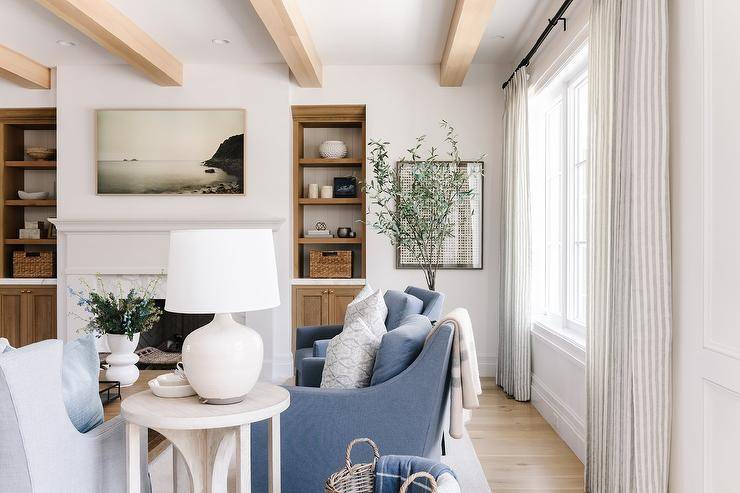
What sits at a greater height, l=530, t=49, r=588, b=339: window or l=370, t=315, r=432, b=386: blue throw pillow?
l=530, t=49, r=588, b=339: window

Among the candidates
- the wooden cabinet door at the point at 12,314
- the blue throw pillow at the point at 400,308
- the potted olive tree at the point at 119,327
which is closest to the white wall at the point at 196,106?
the wooden cabinet door at the point at 12,314

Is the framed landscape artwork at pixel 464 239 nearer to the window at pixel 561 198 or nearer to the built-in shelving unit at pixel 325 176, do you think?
the built-in shelving unit at pixel 325 176

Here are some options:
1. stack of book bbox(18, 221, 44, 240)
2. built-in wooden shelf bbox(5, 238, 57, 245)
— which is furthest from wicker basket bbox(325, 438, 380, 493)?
stack of book bbox(18, 221, 44, 240)

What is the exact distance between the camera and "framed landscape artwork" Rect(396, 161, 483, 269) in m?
5.59

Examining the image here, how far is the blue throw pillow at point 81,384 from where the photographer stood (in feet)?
6.04

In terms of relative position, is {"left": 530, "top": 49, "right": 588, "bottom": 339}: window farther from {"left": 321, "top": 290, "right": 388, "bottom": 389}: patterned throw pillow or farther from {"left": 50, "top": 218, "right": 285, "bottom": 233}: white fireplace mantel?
{"left": 50, "top": 218, "right": 285, "bottom": 233}: white fireplace mantel

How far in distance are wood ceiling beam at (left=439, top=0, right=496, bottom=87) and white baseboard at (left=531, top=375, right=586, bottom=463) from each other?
253 cm

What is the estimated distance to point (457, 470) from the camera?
3273 mm

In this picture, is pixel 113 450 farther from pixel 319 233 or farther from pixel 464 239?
pixel 464 239

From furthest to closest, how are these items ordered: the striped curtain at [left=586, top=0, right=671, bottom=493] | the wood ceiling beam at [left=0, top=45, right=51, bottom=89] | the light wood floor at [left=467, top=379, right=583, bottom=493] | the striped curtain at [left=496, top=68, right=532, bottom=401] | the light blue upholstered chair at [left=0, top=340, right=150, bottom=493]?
the wood ceiling beam at [left=0, top=45, right=51, bottom=89]
the striped curtain at [left=496, top=68, right=532, bottom=401]
the light wood floor at [left=467, top=379, right=583, bottom=493]
the striped curtain at [left=586, top=0, right=671, bottom=493]
the light blue upholstered chair at [left=0, top=340, right=150, bottom=493]

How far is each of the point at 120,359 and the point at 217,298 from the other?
1491 mm

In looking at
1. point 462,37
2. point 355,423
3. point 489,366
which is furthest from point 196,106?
point 355,423

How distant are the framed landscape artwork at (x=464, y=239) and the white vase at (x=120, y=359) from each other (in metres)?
2.92

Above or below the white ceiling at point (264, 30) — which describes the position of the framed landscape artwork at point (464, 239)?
below
